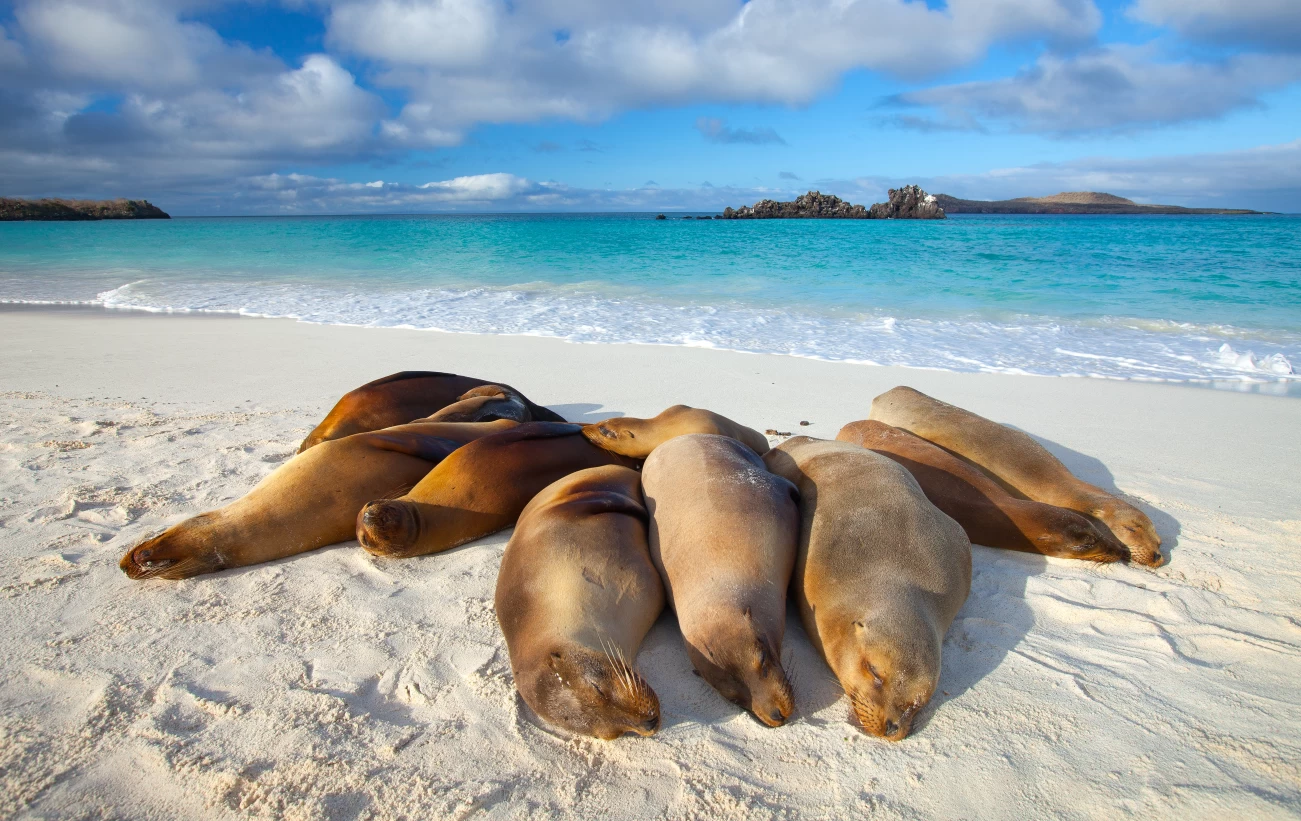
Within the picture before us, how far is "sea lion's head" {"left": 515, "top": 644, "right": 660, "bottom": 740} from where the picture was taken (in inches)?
91.1

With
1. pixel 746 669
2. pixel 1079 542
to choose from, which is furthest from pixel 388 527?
pixel 1079 542

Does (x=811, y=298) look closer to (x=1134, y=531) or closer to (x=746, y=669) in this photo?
(x=1134, y=531)

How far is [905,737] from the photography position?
243cm

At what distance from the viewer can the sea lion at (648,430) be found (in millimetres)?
4199

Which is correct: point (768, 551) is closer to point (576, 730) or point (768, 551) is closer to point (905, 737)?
point (905, 737)

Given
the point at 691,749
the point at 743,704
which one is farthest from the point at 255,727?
the point at 743,704

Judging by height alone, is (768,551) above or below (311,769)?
above

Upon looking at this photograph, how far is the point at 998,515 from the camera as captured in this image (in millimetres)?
3814

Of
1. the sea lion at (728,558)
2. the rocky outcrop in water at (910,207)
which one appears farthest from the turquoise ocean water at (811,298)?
the rocky outcrop in water at (910,207)

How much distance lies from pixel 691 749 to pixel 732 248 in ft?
96.5

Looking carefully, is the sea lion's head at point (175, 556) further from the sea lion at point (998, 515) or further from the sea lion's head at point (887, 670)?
the sea lion at point (998, 515)

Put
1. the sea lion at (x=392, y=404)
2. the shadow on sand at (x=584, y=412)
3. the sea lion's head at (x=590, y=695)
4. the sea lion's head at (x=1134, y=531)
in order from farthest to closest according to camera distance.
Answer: the shadow on sand at (x=584, y=412)
the sea lion at (x=392, y=404)
the sea lion's head at (x=1134, y=531)
the sea lion's head at (x=590, y=695)

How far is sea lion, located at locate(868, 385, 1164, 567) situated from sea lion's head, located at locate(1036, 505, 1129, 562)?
0.10 metres

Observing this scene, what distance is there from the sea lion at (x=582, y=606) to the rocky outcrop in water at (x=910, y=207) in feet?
282
